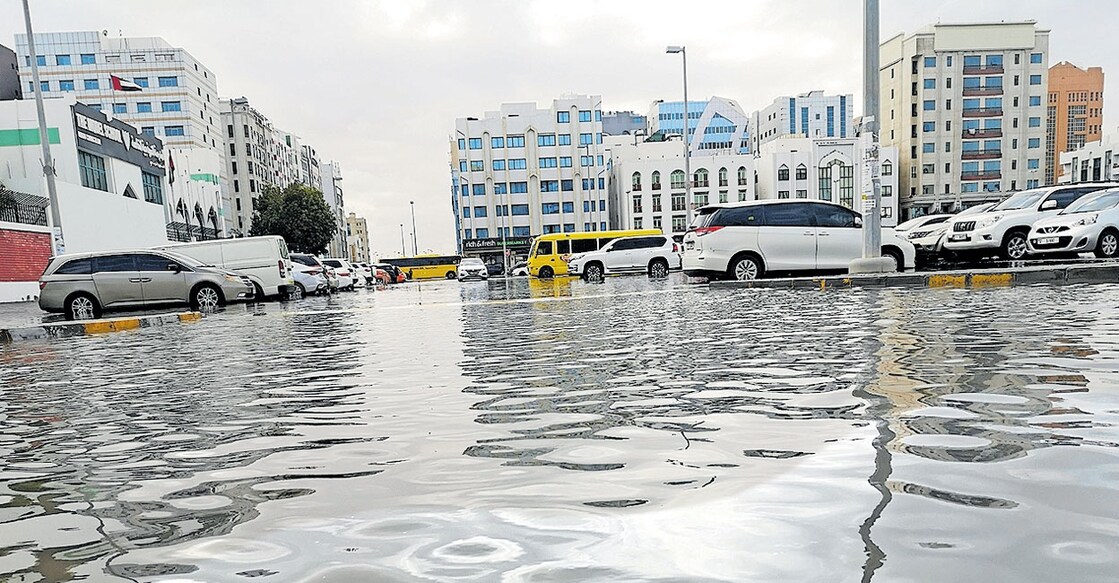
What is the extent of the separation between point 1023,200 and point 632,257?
42.9ft

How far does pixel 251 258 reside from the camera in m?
18.8

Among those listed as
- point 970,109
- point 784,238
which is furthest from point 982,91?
point 784,238

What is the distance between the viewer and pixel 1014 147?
71312 mm

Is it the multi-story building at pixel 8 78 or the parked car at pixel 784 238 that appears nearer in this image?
the parked car at pixel 784 238

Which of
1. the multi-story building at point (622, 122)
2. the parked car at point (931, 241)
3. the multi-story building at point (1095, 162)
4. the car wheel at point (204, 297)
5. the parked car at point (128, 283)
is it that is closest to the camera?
the parked car at point (931, 241)

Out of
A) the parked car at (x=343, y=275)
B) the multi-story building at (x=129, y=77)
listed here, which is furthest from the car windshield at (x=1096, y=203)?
the multi-story building at (x=129, y=77)

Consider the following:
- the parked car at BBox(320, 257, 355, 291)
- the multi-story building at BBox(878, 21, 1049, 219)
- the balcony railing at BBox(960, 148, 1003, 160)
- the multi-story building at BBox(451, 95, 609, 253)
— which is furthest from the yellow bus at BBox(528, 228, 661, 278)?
the balcony railing at BBox(960, 148, 1003, 160)

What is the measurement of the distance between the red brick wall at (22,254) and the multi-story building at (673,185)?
52.3 metres

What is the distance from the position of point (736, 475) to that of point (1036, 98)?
284ft

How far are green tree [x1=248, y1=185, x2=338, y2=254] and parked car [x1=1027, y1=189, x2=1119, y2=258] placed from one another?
53.1 m

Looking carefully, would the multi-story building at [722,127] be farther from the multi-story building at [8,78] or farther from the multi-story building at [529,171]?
the multi-story building at [8,78]

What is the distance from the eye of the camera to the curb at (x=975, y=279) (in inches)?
423

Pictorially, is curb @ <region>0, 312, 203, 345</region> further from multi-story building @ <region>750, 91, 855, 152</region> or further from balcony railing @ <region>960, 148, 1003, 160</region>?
multi-story building @ <region>750, 91, 855, 152</region>

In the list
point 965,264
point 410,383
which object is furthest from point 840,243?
point 410,383
